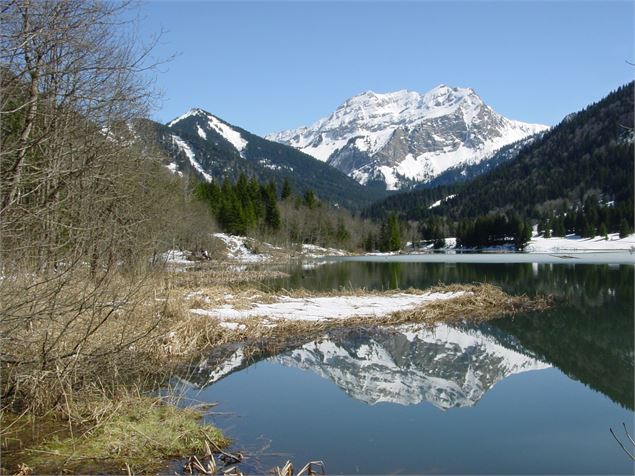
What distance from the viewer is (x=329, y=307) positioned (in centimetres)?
1869

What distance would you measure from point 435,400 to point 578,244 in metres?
106

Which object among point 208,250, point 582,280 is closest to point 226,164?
point 208,250

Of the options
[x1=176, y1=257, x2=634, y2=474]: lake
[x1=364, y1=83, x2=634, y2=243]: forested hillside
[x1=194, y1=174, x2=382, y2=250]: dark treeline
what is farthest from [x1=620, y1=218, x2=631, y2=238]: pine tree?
[x1=176, y1=257, x2=634, y2=474]: lake

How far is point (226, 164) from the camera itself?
19775 cm

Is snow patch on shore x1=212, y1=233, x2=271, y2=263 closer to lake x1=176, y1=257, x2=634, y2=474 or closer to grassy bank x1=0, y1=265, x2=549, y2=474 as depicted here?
lake x1=176, y1=257, x2=634, y2=474

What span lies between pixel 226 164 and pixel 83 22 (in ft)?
646

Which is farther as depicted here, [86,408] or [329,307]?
[329,307]

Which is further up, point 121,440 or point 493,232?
point 493,232

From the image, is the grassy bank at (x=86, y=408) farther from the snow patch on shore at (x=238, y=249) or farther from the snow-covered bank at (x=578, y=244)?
the snow-covered bank at (x=578, y=244)

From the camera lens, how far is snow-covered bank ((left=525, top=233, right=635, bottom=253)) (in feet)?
298

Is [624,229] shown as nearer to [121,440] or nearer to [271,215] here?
[271,215]

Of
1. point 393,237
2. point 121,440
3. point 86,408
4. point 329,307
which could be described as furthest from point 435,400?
point 393,237

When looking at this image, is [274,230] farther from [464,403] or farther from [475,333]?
[464,403]

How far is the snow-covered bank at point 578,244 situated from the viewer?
9081 cm
